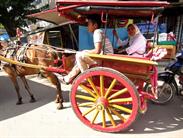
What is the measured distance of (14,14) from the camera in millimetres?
13719

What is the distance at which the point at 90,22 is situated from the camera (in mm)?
4336

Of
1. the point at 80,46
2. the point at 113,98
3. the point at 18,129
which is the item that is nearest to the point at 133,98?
the point at 113,98

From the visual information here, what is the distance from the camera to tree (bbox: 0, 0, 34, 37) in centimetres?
1320

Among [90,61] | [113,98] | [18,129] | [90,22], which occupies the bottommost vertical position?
[18,129]

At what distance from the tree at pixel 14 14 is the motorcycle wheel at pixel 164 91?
31.1 ft

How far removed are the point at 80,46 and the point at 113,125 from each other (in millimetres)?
5337

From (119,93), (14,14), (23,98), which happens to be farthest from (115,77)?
(14,14)

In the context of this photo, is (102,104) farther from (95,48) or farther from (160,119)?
(160,119)

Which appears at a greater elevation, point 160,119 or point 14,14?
point 14,14

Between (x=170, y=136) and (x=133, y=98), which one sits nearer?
(x=133, y=98)

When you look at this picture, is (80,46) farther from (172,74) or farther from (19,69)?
(172,74)

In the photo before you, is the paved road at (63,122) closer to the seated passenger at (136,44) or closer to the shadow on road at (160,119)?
the shadow on road at (160,119)

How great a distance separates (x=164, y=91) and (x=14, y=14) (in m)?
10.5

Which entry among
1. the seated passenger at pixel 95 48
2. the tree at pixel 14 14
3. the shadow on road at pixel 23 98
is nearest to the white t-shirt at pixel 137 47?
the seated passenger at pixel 95 48
